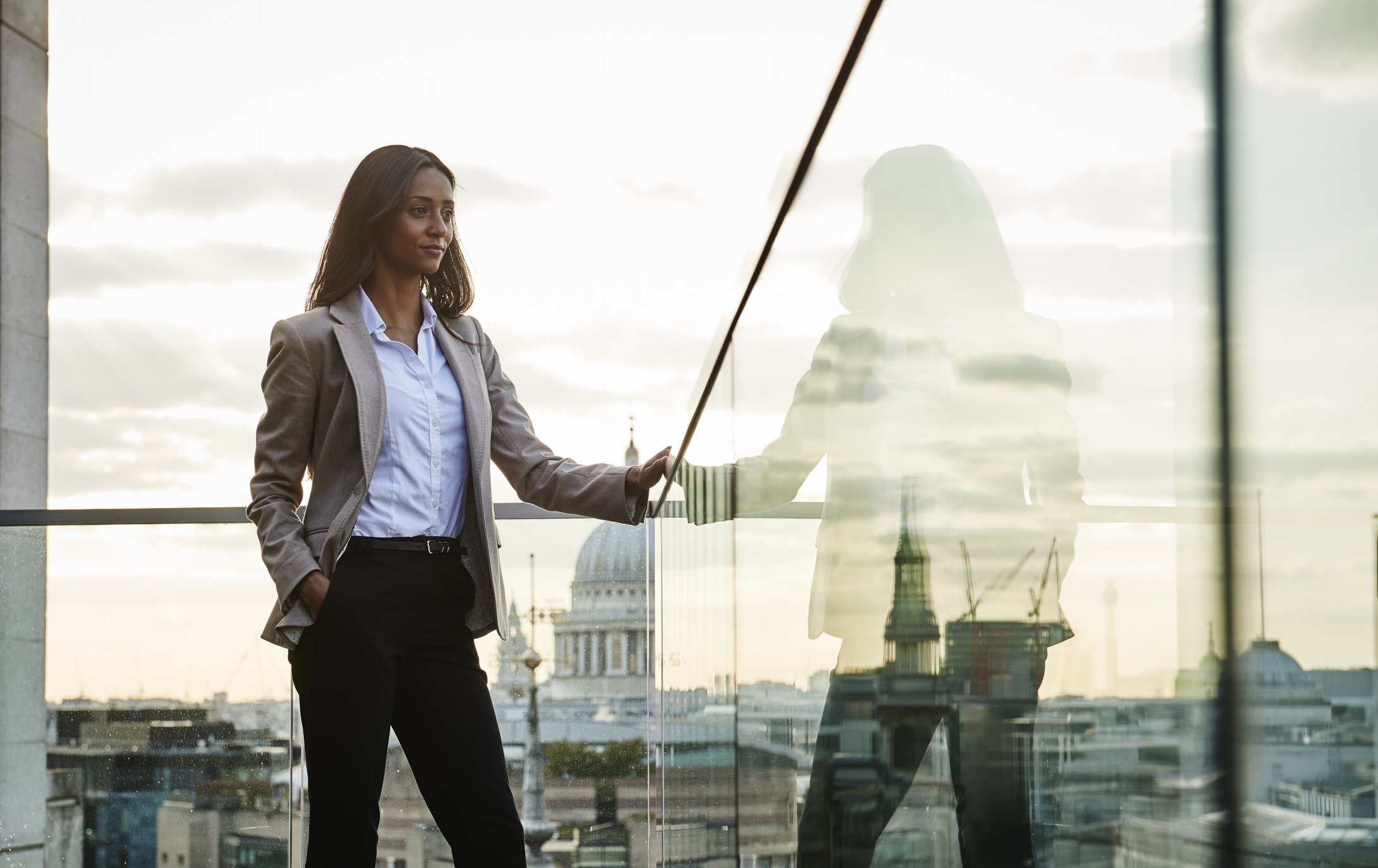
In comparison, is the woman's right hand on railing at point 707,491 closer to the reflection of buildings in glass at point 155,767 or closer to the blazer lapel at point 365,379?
the blazer lapel at point 365,379

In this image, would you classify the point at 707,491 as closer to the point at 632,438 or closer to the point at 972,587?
the point at 972,587

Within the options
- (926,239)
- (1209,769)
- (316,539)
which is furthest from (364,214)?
(1209,769)

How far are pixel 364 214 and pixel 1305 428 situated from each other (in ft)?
5.93

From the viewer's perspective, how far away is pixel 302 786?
329 cm

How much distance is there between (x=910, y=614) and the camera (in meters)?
0.86

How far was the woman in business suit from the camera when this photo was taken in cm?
186

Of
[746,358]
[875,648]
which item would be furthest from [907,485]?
[746,358]

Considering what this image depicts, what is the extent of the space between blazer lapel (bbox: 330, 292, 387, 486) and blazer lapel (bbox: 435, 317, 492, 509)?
13 centimetres

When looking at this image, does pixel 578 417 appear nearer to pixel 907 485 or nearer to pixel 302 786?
pixel 302 786

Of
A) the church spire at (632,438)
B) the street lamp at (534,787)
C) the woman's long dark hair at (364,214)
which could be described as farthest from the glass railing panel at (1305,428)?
the church spire at (632,438)

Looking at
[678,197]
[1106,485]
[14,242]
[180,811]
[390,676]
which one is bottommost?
[180,811]

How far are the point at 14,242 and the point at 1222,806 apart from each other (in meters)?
5.68

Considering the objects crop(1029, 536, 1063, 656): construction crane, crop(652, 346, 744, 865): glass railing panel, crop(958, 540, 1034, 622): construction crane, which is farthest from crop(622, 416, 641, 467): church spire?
crop(1029, 536, 1063, 656): construction crane

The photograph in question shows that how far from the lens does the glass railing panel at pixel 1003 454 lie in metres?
0.46
